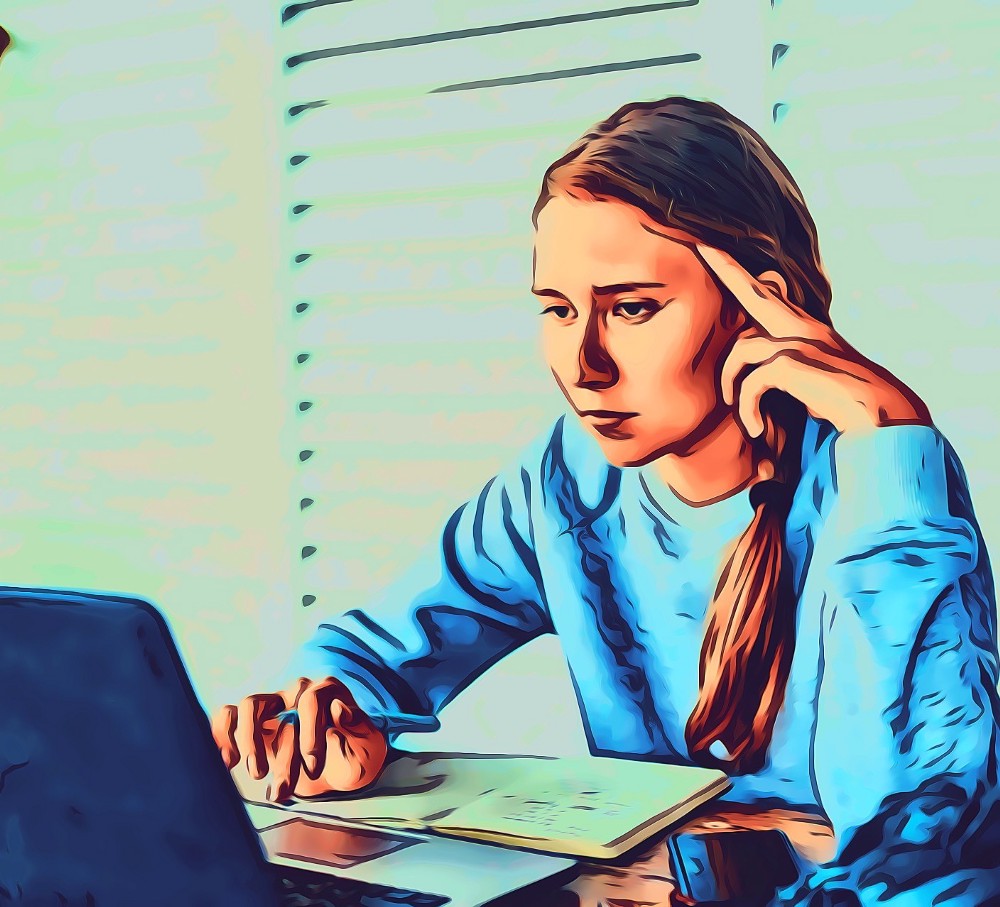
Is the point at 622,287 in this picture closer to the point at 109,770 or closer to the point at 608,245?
the point at 608,245

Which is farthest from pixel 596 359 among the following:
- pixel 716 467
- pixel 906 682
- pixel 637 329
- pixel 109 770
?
pixel 109 770

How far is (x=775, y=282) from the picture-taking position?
3.89 ft

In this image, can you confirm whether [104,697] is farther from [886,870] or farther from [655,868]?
[886,870]

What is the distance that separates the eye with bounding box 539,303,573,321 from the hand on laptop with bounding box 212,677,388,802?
49 centimetres

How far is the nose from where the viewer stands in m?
1.23

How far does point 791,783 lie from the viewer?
117 centimetres

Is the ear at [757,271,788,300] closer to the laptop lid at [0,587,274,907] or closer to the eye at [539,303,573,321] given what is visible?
the eye at [539,303,573,321]

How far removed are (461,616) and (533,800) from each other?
38cm

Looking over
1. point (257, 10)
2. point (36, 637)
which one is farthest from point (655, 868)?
point (257, 10)

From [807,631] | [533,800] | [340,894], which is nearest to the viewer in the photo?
[340,894]

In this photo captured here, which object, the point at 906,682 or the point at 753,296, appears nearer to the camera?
the point at 906,682

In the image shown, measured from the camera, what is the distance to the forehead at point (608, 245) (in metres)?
1.18

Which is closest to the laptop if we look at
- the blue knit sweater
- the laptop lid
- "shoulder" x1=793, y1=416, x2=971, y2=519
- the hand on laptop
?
the laptop lid

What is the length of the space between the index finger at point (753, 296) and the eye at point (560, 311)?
6.7 inches
